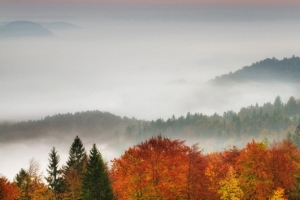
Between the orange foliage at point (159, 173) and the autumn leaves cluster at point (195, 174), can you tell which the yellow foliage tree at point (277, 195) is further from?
the orange foliage at point (159, 173)

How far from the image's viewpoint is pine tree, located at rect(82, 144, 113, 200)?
66.8m

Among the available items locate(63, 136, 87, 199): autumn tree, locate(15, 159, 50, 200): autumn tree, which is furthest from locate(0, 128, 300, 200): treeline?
locate(15, 159, 50, 200): autumn tree

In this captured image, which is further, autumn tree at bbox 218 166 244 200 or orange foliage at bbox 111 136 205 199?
autumn tree at bbox 218 166 244 200

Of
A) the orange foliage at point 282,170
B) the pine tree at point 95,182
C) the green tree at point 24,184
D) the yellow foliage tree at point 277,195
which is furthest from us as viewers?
the green tree at point 24,184

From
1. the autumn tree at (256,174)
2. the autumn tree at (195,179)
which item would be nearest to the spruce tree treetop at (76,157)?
the autumn tree at (195,179)

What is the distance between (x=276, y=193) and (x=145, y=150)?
19290 millimetres

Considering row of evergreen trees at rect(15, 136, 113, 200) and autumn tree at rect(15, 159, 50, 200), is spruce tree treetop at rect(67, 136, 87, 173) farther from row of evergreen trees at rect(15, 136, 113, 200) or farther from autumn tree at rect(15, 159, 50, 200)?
autumn tree at rect(15, 159, 50, 200)

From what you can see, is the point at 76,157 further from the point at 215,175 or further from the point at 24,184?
the point at 215,175

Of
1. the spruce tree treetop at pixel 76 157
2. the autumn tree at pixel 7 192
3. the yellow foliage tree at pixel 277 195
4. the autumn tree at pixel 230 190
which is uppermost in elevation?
the spruce tree treetop at pixel 76 157

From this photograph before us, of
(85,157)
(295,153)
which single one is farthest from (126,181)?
(295,153)

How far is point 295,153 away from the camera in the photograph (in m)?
78.6

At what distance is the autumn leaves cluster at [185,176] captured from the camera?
2525 inches

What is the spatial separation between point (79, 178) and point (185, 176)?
1928 cm

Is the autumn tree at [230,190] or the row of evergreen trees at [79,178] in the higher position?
the row of evergreen trees at [79,178]
